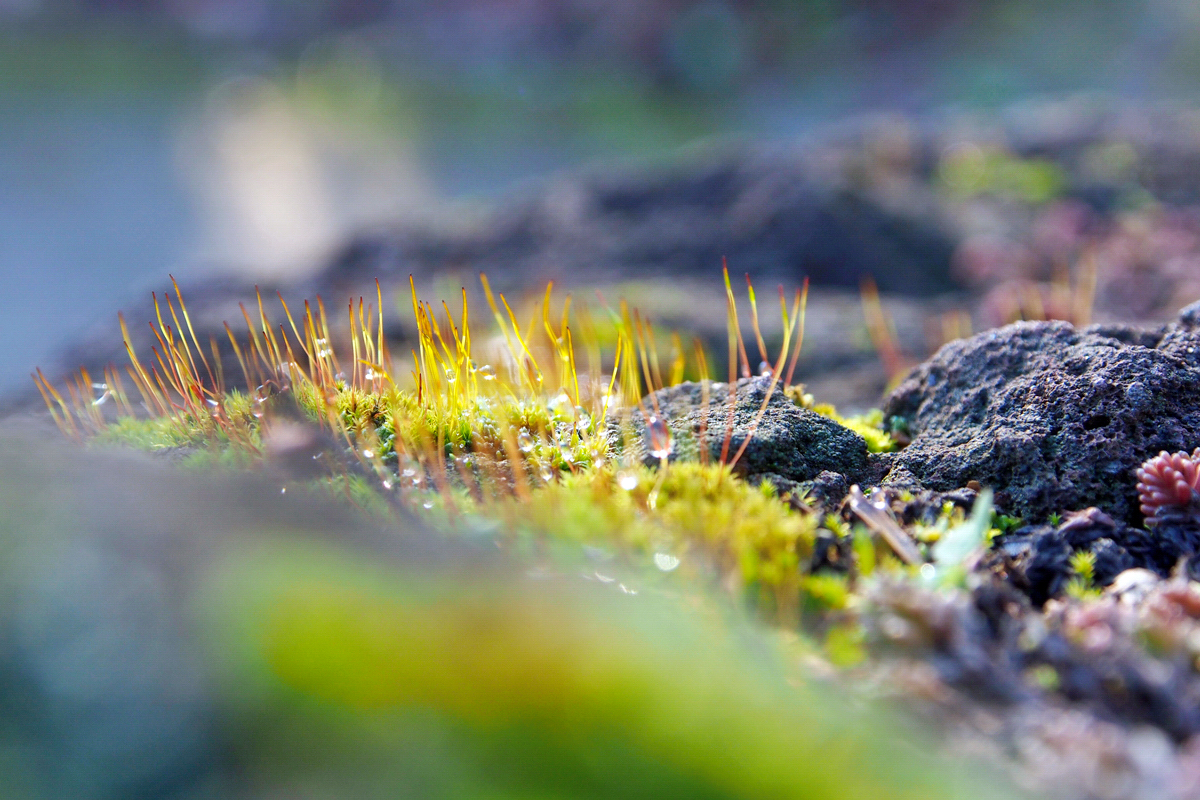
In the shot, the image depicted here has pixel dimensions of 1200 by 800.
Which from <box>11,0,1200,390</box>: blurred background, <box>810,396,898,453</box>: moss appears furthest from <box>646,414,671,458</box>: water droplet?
<box>11,0,1200,390</box>: blurred background

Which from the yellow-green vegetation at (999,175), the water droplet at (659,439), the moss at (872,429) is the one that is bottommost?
the yellow-green vegetation at (999,175)

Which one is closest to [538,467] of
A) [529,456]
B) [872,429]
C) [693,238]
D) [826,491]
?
[529,456]

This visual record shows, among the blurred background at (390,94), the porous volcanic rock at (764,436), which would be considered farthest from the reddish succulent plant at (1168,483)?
the blurred background at (390,94)

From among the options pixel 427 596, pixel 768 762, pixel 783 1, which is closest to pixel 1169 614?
pixel 768 762

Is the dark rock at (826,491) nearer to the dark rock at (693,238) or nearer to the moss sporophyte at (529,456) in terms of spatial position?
the moss sporophyte at (529,456)

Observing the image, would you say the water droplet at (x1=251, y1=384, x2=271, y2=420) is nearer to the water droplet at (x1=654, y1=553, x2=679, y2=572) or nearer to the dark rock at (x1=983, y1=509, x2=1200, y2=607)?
the water droplet at (x1=654, y1=553, x2=679, y2=572)

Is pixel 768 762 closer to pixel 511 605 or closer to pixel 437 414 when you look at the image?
pixel 511 605
